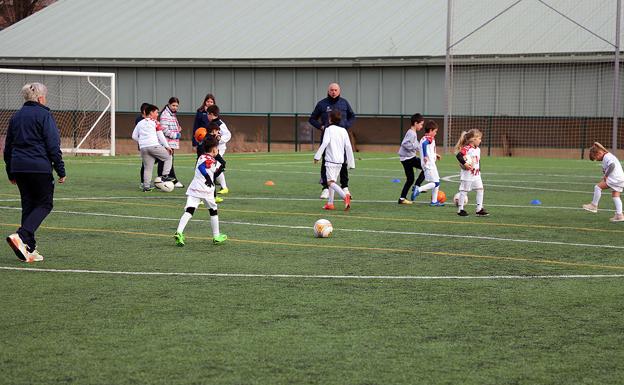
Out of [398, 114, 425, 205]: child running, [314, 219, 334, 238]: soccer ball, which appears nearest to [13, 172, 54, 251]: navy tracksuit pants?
[314, 219, 334, 238]: soccer ball

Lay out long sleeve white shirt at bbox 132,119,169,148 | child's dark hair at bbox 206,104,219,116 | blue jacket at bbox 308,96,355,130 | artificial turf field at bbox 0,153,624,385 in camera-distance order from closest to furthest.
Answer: artificial turf field at bbox 0,153,624,385, child's dark hair at bbox 206,104,219,116, blue jacket at bbox 308,96,355,130, long sleeve white shirt at bbox 132,119,169,148

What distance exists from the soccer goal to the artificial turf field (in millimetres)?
24006

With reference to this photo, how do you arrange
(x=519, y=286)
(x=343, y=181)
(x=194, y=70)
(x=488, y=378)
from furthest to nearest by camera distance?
(x=194, y=70) < (x=343, y=181) < (x=519, y=286) < (x=488, y=378)

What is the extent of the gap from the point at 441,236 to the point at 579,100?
2782 cm

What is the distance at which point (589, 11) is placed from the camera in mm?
41812

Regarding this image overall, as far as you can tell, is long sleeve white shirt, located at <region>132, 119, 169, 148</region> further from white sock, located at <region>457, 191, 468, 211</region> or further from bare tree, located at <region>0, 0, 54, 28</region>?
bare tree, located at <region>0, 0, 54, 28</region>

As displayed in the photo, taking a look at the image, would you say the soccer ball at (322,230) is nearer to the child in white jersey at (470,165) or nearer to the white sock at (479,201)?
the child in white jersey at (470,165)

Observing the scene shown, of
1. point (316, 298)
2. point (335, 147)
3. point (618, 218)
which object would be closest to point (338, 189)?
point (335, 147)

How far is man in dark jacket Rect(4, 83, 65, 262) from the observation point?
1220 centimetres

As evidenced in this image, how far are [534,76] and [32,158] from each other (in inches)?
1277

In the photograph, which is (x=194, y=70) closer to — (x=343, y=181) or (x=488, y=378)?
(x=343, y=181)

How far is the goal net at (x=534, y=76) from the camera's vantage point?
40.9 metres

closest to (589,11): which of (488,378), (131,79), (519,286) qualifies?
(131,79)

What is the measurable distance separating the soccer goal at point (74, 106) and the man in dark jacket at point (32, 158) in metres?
28.6
